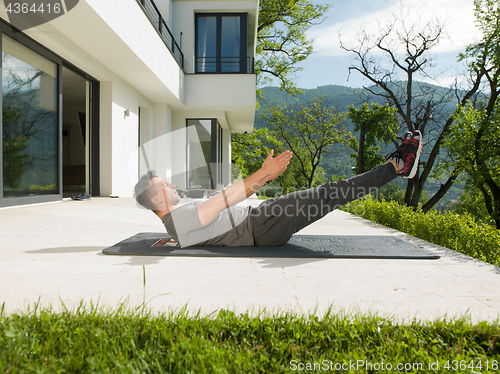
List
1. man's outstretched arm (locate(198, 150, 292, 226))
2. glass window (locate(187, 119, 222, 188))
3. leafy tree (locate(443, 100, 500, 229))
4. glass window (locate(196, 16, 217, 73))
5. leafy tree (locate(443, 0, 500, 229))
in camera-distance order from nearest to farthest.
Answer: man's outstretched arm (locate(198, 150, 292, 226)), leafy tree (locate(443, 100, 500, 229)), leafy tree (locate(443, 0, 500, 229)), glass window (locate(196, 16, 217, 73)), glass window (locate(187, 119, 222, 188))

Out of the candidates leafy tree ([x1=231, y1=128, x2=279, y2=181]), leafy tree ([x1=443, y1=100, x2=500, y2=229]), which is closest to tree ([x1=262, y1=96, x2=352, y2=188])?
leafy tree ([x1=231, y1=128, x2=279, y2=181])

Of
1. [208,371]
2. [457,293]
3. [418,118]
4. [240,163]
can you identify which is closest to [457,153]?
[418,118]

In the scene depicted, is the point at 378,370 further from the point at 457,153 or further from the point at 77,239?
the point at 457,153

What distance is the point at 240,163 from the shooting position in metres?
22.2

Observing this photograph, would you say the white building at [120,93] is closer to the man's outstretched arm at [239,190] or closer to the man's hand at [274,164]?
the man's outstretched arm at [239,190]

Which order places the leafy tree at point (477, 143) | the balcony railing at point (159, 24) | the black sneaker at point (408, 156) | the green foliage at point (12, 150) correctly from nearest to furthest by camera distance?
the black sneaker at point (408, 156) → the green foliage at point (12, 150) → the balcony railing at point (159, 24) → the leafy tree at point (477, 143)

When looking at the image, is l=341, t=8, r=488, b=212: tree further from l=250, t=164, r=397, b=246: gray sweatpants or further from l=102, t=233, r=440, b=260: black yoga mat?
l=250, t=164, r=397, b=246: gray sweatpants

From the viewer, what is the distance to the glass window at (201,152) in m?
11.7

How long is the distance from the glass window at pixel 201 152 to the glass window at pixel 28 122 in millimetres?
5814

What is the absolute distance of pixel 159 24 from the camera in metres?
8.45

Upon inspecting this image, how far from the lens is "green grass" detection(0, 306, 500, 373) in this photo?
1065 millimetres

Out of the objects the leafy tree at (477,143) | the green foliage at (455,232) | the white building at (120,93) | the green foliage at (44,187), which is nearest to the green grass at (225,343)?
the green foliage at (455,232)

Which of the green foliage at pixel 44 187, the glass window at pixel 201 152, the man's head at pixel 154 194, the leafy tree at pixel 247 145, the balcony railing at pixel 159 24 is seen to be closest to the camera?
the man's head at pixel 154 194

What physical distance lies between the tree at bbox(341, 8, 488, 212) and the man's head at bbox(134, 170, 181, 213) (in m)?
14.3
